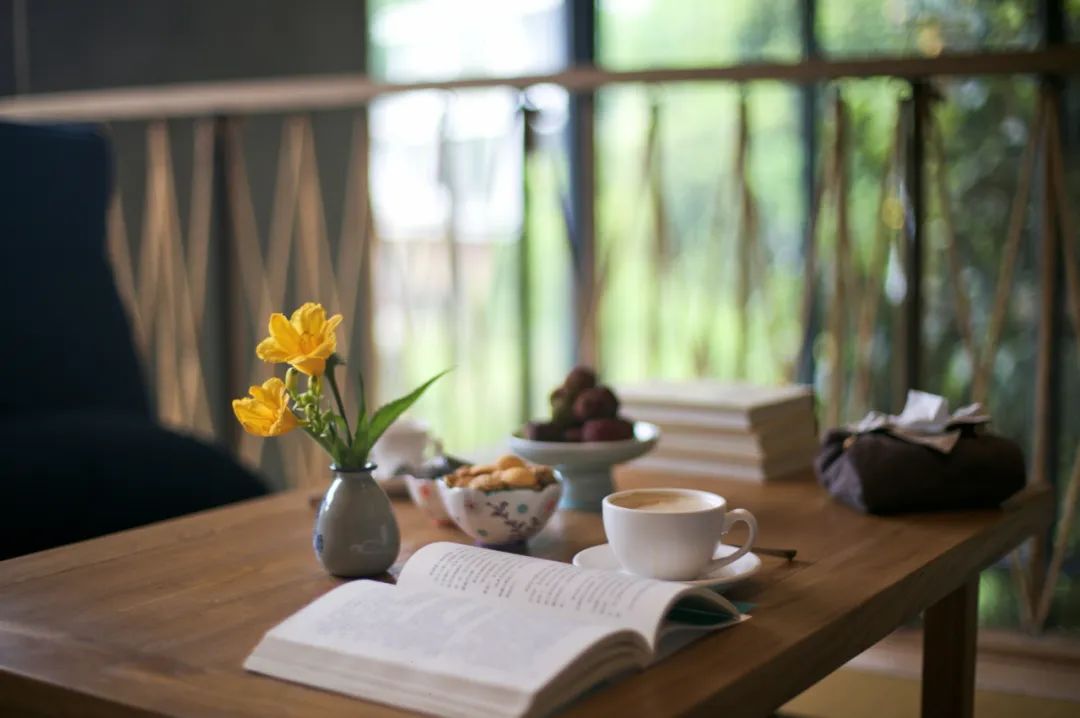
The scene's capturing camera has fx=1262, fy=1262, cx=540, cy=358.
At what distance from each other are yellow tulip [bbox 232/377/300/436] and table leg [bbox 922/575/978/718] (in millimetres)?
795

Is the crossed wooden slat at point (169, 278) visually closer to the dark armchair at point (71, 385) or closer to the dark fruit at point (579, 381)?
the dark armchair at point (71, 385)

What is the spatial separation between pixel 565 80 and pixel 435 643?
1.68m

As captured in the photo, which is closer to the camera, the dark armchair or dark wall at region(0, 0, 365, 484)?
the dark armchair

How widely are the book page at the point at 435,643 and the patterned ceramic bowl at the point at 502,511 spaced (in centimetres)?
26

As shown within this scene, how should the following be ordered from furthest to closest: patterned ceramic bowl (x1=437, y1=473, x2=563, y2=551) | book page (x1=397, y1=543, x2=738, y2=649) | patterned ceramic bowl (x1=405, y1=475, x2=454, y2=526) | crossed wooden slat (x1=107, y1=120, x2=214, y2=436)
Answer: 1. crossed wooden slat (x1=107, y1=120, x2=214, y2=436)
2. patterned ceramic bowl (x1=405, y1=475, x2=454, y2=526)
3. patterned ceramic bowl (x1=437, y1=473, x2=563, y2=551)
4. book page (x1=397, y1=543, x2=738, y2=649)

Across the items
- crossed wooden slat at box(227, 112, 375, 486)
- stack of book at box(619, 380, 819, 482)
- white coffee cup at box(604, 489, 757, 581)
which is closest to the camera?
white coffee cup at box(604, 489, 757, 581)

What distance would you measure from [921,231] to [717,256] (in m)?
1.69

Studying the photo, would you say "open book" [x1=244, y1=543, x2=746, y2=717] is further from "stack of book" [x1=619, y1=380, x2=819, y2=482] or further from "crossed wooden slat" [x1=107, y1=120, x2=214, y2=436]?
"crossed wooden slat" [x1=107, y1=120, x2=214, y2=436]

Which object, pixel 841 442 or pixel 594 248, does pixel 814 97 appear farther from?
pixel 841 442

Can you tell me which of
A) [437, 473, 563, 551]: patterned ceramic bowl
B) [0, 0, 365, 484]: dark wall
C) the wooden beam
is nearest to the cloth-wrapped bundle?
[437, 473, 563, 551]: patterned ceramic bowl

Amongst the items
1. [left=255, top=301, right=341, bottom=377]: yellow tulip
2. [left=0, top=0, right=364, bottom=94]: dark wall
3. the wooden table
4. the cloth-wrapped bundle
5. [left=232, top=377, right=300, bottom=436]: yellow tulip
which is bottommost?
the wooden table

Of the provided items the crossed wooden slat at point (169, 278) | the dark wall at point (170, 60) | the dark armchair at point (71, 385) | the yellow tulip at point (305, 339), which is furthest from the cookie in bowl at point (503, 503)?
the dark wall at point (170, 60)

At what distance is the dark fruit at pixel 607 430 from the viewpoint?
145cm

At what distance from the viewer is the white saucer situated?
3.59ft
